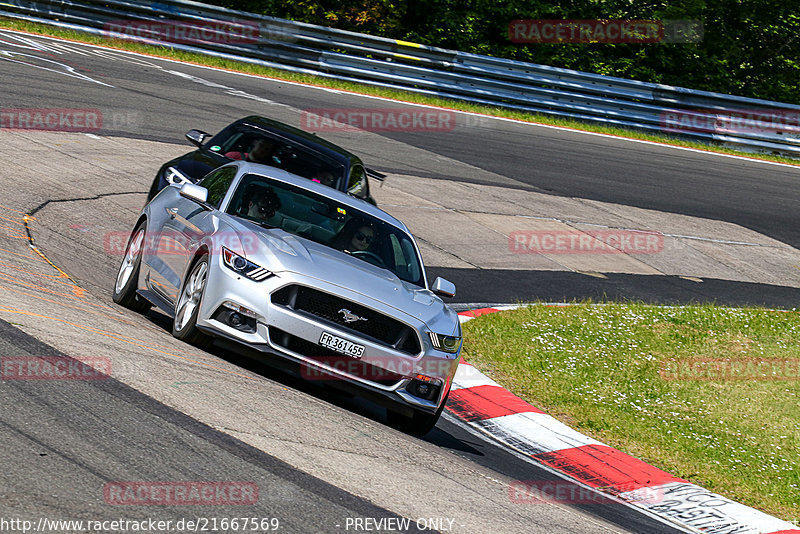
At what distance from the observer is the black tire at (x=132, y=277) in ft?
28.2

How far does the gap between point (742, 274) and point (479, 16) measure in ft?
52.1

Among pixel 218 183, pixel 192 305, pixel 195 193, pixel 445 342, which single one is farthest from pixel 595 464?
pixel 218 183

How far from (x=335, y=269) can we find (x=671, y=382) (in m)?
4.55

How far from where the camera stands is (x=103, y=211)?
12398 mm

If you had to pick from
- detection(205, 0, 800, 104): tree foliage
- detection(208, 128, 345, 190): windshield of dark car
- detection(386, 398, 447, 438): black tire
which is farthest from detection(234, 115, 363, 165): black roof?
detection(205, 0, 800, 104): tree foliage

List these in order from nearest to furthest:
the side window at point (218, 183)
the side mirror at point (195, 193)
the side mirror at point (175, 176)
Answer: the side mirror at point (195, 193) → the side window at point (218, 183) → the side mirror at point (175, 176)

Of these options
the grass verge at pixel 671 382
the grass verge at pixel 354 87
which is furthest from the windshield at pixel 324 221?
the grass verge at pixel 354 87

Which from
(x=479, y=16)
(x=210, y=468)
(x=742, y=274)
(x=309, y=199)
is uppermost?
(x=479, y=16)

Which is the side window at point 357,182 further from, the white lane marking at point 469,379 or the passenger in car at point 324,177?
the white lane marking at point 469,379

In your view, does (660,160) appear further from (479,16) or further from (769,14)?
(769,14)

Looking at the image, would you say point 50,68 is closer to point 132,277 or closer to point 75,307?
point 132,277

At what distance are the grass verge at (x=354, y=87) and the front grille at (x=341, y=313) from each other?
18.5m

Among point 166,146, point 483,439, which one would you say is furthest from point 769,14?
point 483,439

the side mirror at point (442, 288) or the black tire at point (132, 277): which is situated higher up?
the side mirror at point (442, 288)
